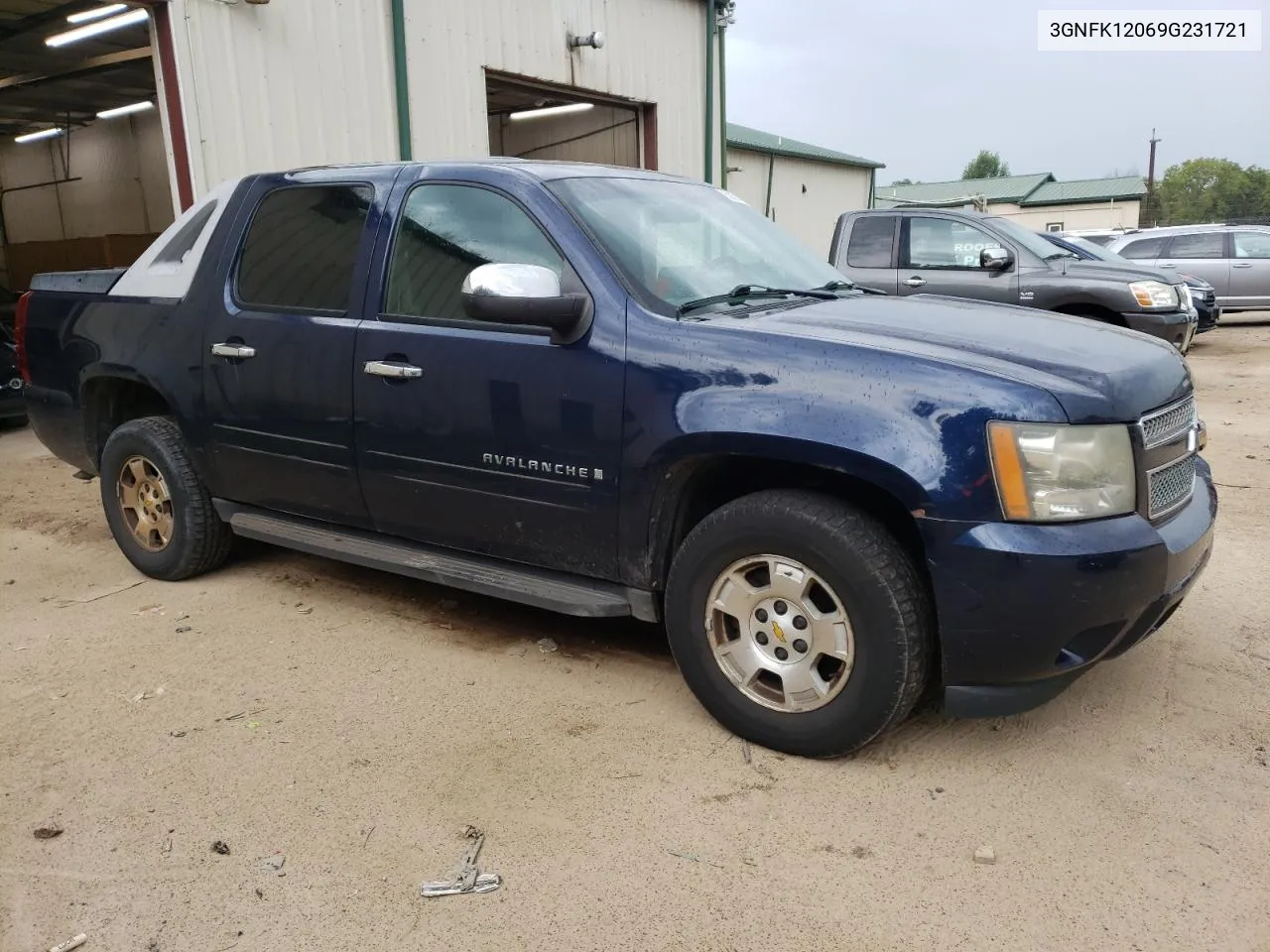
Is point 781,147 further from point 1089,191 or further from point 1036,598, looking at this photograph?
point 1089,191

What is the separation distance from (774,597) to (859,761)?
59 cm

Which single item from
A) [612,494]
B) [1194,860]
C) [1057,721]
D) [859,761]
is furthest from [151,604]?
[1194,860]

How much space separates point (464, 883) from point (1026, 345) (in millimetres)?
2228

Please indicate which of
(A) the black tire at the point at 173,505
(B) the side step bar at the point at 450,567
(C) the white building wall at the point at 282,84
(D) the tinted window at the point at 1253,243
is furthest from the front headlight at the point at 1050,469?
(D) the tinted window at the point at 1253,243

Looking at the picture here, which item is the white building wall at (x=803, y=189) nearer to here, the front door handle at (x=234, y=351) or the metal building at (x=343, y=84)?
the metal building at (x=343, y=84)

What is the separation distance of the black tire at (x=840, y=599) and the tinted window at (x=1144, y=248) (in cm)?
1502

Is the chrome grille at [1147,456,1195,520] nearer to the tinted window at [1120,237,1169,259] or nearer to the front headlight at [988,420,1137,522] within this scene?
the front headlight at [988,420,1137,522]

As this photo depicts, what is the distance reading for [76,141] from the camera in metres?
18.7

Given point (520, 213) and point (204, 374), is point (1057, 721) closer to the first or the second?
point (520, 213)

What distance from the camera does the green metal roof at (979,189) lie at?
183 feet

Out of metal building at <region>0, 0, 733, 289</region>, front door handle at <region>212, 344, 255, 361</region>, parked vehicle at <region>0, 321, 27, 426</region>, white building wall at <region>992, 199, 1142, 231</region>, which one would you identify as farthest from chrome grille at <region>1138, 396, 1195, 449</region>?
white building wall at <region>992, 199, 1142, 231</region>

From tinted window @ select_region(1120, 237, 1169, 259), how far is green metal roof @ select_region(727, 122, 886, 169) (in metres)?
7.65

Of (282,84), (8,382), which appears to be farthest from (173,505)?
(8,382)

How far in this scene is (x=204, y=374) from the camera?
14.3 feet
